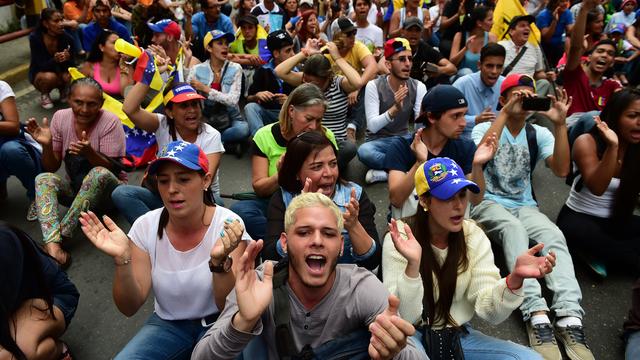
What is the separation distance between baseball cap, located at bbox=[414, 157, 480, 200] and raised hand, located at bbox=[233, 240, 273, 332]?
3.55 ft

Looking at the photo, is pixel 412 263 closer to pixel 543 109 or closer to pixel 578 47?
pixel 543 109

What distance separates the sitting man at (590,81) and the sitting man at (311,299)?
167 inches

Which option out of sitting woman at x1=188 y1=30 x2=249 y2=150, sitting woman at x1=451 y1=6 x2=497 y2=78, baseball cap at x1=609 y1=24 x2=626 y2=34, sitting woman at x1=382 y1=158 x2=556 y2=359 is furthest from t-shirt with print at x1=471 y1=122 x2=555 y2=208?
baseball cap at x1=609 y1=24 x2=626 y2=34

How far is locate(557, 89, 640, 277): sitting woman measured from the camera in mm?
3566

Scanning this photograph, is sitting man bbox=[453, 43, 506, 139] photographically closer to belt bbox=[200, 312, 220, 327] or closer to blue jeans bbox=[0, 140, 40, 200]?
belt bbox=[200, 312, 220, 327]

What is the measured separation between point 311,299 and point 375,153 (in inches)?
117

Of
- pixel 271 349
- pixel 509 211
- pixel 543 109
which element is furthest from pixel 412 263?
pixel 543 109

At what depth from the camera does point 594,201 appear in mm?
3766

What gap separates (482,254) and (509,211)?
126 centimetres

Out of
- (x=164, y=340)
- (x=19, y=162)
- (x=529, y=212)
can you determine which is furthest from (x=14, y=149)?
(x=529, y=212)

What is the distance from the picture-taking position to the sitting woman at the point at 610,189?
11.7ft

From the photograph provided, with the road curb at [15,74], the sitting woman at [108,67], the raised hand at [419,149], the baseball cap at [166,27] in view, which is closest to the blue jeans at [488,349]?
the raised hand at [419,149]

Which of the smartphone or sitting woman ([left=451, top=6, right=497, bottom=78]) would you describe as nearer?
the smartphone

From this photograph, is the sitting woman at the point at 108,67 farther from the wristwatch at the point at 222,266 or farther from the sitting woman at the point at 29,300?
the wristwatch at the point at 222,266
